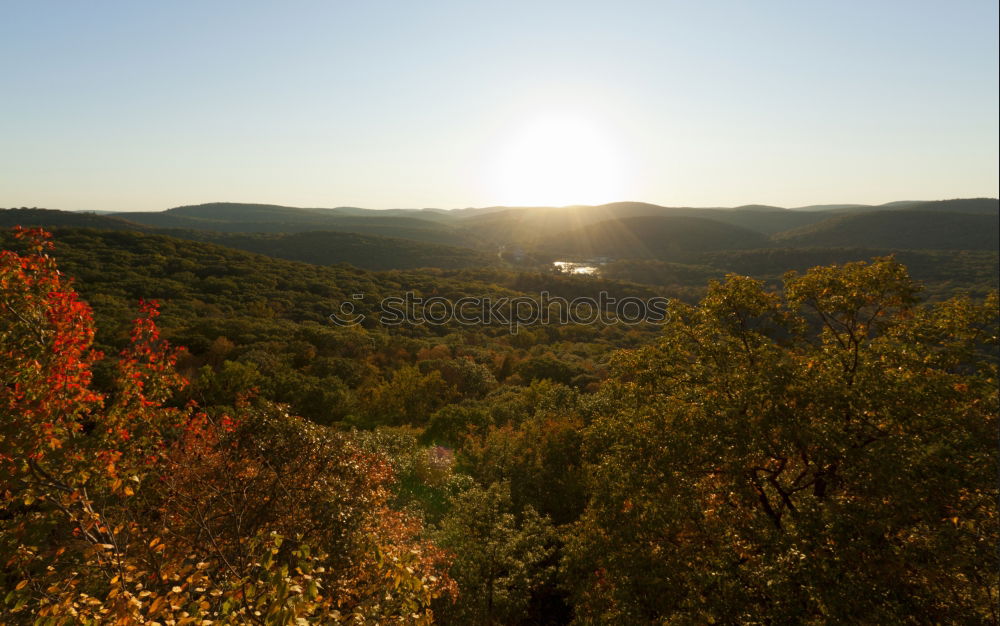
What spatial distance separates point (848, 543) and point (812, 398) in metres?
2.83

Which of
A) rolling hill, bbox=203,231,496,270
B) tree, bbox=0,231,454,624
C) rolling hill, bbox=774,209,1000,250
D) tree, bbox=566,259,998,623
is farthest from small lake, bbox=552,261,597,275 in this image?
tree, bbox=0,231,454,624

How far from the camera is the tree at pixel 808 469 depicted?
317 inches

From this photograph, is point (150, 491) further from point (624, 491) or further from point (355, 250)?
point (355, 250)

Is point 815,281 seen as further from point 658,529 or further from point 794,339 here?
point 658,529

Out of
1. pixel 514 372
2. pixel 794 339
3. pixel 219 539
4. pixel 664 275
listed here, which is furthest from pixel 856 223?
pixel 219 539

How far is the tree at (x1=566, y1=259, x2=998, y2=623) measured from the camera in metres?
8.05

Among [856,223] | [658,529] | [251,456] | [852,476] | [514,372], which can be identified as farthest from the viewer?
[856,223]

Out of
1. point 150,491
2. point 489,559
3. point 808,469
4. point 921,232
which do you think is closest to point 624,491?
point 808,469

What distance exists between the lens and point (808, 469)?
1055cm

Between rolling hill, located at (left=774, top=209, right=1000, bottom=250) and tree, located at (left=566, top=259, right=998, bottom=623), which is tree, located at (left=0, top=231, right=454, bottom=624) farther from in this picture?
rolling hill, located at (left=774, top=209, right=1000, bottom=250)

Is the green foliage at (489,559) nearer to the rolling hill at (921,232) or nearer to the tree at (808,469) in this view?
the tree at (808,469)

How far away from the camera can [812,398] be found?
32.4 ft

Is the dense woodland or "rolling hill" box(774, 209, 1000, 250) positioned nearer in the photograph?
the dense woodland

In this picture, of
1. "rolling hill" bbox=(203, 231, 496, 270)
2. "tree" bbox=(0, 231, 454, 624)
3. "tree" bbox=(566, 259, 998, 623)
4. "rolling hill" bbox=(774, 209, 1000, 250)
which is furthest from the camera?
"rolling hill" bbox=(774, 209, 1000, 250)
